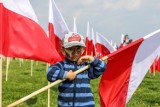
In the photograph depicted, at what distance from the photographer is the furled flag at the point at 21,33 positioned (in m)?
5.55

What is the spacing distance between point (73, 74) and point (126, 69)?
3.84 ft

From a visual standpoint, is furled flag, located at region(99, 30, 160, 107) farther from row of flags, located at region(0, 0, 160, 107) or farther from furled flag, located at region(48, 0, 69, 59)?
furled flag, located at region(48, 0, 69, 59)

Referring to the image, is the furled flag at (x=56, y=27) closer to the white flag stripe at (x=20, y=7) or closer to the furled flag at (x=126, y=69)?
the furled flag at (x=126, y=69)

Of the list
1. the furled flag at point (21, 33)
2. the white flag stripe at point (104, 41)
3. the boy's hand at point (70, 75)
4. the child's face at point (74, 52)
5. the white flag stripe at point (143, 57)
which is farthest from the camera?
the white flag stripe at point (104, 41)

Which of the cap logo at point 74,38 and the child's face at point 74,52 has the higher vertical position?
the cap logo at point 74,38

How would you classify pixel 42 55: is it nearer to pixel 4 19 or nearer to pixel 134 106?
pixel 4 19

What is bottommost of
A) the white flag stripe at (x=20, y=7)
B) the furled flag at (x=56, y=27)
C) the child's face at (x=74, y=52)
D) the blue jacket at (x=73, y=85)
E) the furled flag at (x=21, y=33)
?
the blue jacket at (x=73, y=85)

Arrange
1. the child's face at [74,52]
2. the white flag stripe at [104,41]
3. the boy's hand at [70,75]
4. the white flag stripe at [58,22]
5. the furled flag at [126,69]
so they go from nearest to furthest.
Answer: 1. the boy's hand at [70,75]
2. the child's face at [74,52]
3. the furled flag at [126,69]
4. the white flag stripe at [58,22]
5. the white flag stripe at [104,41]

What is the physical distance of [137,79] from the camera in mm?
6145

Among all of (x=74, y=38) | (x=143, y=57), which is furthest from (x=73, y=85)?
(x=143, y=57)

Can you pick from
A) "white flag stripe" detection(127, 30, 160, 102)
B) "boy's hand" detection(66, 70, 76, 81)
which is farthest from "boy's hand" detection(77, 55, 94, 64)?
"white flag stripe" detection(127, 30, 160, 102)

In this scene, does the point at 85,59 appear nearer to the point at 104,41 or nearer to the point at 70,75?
the point at 70,75

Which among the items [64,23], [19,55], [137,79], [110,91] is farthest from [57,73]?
[64,23]

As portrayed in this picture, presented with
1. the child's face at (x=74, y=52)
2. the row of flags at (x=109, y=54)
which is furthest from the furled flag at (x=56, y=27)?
the child's face at (x=74, y=52)
